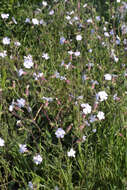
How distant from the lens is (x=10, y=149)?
2.07 metres

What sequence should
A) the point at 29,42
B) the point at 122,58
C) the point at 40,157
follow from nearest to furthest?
1. the point at 40,157
2. the point at 122,58
3. the point at 29,42

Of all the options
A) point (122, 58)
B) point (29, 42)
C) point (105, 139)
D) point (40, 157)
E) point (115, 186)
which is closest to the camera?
point (115, 186)

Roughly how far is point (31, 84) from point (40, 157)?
0.71 meters

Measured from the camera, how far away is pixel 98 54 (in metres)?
2.90

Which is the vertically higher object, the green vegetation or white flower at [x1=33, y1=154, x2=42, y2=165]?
the green vegetation

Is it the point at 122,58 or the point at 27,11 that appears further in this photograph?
the point at 27,11

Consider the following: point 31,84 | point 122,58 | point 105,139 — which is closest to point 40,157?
point 105,139

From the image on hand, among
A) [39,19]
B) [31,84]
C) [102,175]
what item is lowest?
[102,175]

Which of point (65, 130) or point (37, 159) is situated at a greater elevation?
point (65, 130)

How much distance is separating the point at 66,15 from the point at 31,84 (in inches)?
57.1

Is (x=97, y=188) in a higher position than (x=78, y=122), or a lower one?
lower

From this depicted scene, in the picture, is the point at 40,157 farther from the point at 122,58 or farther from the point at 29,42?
the point at 29,42

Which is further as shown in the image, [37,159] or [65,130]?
[65,130]

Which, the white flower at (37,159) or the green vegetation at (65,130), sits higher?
the green vegetation at (65,130)
